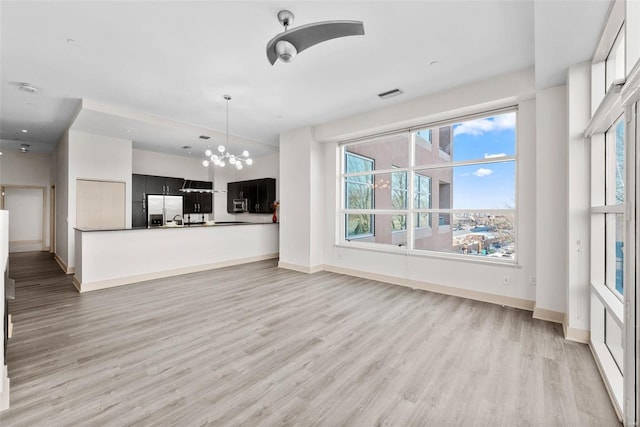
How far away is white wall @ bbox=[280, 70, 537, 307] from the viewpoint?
359cm

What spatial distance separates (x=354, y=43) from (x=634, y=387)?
334cm

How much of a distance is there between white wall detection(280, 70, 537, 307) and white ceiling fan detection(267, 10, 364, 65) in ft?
8.25

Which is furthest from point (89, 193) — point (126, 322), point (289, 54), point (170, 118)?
point (289, 54)

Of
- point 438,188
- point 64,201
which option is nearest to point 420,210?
point 438,188

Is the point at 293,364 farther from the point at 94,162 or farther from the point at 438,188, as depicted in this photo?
the point at 94,162

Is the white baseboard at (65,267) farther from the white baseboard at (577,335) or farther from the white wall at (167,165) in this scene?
the white baseboard at (577,335)

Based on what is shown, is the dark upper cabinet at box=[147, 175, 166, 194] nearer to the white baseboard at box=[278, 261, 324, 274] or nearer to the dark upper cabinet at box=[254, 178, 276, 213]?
the dark upper cabinet at box=[254, 178, 276, 213]

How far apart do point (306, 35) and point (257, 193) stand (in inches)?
242

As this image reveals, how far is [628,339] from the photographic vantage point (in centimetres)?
164

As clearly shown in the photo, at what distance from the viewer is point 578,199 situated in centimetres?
279

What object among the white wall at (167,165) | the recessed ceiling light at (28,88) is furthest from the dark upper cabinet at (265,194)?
the recessed ceiling light at (28,88)

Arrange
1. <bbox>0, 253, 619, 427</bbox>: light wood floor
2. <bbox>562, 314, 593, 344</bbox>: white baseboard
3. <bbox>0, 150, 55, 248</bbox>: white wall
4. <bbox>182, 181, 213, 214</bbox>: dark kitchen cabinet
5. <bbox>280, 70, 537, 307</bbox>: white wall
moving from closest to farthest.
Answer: <bbox>0, 253, 619, 427</bbox>: light wood floor → <bbox>562, 314, 593, 344</bbox>: white baseboard → <bbox>280, 70, 537, 307</bbox>: white wall → <bbox>0, 150, 55, 248</bbox>: white wall → <bbox>182, 181, 213, 214</bbox>: dark kitchen cabinet

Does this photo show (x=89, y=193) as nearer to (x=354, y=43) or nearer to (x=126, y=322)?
(x=126, y=322)

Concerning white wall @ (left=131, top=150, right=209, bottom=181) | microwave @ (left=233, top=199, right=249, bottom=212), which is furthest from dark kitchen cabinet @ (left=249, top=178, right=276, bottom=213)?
white wall @ (left=131, top=150, right=209, bottom=181)
